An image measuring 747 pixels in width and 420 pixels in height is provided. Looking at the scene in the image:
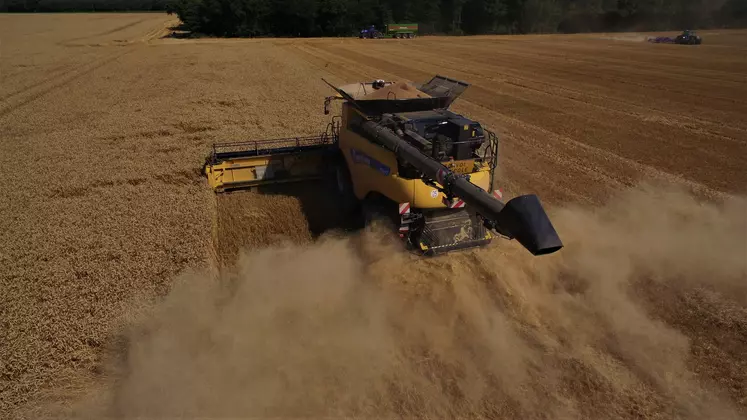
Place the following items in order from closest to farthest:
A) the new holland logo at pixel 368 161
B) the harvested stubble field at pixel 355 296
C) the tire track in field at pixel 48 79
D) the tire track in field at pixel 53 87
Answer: the harvested stubble field at pixel 355 296, the new holland logo at pixel 368 161, the tire track in field at pixel 53 87, the tire track in field at pixel 48 79

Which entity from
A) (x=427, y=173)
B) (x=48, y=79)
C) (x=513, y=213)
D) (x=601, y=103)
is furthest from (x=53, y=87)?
(x=513, y=213)

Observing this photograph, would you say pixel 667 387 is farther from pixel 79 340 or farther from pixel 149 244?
pixel 149 244

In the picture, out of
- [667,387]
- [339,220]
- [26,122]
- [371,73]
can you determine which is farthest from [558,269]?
[371,73]

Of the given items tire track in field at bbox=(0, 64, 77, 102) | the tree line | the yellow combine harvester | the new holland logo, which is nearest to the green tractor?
the tree line

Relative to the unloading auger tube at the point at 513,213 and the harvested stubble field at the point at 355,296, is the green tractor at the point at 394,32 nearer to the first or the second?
the harvested stubble field at the point at 355,296

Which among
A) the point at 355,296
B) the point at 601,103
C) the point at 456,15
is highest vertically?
the point at 456,15

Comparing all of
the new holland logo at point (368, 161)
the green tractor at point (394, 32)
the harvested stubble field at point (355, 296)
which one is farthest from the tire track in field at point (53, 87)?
the green tractor at point (394, 32)

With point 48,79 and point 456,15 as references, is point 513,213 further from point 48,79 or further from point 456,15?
point 456,15

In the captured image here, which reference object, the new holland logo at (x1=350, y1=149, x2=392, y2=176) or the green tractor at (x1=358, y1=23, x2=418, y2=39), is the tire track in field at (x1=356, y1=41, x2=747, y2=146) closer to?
the new holland logo at (x1=350, y1=149, x2=392, y2=176)
